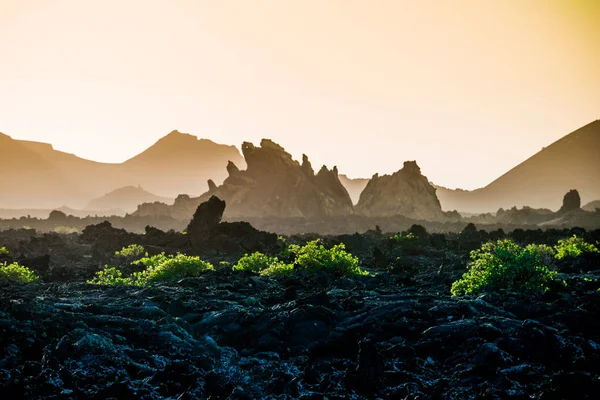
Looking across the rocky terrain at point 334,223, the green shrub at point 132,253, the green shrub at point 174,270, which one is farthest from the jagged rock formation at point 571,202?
the green shrub at point 174,270

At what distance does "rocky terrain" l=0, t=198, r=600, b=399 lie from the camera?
32.2 feet

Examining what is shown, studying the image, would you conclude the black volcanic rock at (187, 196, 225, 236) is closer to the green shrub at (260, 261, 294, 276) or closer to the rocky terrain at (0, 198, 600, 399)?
the green shrub at (260, 261, 294, 276)

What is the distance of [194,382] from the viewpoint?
1041cm

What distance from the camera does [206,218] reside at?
43.7 m

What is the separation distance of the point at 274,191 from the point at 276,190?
0.70 m

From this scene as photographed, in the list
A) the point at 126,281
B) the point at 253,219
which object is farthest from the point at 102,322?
the point at 253,219

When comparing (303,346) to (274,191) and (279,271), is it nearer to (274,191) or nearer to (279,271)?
(279,271)

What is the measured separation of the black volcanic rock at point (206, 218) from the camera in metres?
43.0

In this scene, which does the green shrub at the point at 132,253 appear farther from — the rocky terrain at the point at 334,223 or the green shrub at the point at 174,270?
the rocky terrain at the point at 334,223

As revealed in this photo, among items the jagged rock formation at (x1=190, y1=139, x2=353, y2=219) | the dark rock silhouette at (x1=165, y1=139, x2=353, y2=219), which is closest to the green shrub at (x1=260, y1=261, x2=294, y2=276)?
the dark rock silhouette at (x1=165, y1=139, x2=353, y2=219)

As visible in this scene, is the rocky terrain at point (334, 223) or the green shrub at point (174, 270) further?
the rocky terrain at point (334, 223)

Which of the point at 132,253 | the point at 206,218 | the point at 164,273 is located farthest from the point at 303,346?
the point at 206,218

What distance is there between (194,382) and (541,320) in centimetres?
928

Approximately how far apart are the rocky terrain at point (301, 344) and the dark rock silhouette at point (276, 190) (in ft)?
372
